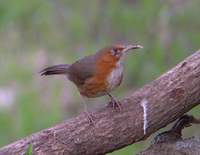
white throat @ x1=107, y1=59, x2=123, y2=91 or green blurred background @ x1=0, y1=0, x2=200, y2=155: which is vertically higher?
green blurred background @ x1=0, y1=0, x2=200, y2=155

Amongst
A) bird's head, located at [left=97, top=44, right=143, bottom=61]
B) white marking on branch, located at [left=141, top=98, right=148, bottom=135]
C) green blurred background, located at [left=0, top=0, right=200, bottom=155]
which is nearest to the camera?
white marking on branch, located at [left=141, top=98, right=148, bottom=135]

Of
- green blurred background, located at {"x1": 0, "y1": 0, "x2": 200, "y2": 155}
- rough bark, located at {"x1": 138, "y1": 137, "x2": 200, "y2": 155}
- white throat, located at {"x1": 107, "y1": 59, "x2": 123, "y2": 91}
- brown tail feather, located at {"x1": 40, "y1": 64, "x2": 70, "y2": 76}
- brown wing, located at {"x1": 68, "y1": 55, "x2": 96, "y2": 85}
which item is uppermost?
green blurred background, located at {"x1": 0, "y1": 0, "x2": 200, "y2": 155}

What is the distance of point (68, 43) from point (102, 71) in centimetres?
379

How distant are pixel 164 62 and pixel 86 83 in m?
2.97

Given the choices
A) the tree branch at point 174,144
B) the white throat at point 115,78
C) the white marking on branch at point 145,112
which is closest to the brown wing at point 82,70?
the white throat at point 115,78

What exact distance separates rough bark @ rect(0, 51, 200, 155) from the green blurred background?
2.68m

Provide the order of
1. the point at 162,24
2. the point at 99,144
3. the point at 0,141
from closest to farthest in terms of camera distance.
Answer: the point at 99,144, the point at 0,141, the point at 162,24

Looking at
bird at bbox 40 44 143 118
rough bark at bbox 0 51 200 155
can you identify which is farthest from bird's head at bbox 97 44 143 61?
rough bark at bbox 0 51 200 155

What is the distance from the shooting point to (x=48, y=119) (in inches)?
358

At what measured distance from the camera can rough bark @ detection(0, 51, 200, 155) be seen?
19.3 ft

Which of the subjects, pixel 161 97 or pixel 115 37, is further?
pixel 115 37

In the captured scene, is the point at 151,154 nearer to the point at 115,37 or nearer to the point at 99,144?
the point at 99,144

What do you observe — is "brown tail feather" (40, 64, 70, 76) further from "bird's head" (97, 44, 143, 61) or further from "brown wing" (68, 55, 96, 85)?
"bird's head" (97, 44, 143, 61)

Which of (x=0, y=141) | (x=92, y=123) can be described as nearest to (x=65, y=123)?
(x=92, y=123)
